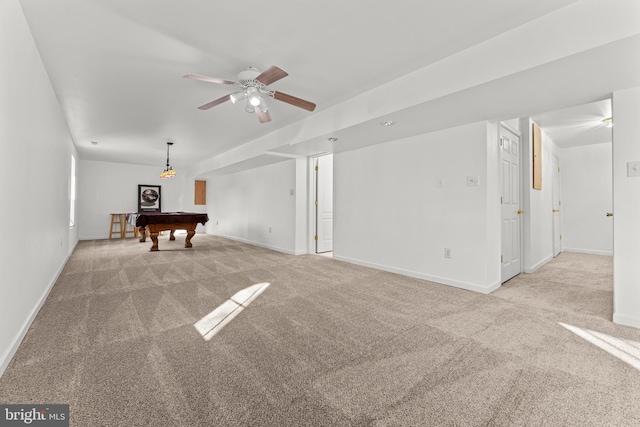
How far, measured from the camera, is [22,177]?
2092 mm

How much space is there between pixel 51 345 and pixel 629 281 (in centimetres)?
457

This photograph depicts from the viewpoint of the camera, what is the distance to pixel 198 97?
3.56m

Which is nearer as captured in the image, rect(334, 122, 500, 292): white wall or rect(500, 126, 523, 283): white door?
rect(334, 122, 500, 292): white wall

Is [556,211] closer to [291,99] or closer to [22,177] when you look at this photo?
[291,99]

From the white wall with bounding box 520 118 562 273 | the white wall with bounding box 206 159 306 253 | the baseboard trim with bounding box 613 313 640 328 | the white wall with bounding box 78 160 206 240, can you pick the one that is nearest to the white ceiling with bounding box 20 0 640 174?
the white wall with bounding box 520 118 562 273

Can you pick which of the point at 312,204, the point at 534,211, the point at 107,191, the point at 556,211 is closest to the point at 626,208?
the point at 534,211

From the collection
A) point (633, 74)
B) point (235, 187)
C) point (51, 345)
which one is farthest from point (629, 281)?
point (235, 187)

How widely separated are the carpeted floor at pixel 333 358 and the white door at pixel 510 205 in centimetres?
55

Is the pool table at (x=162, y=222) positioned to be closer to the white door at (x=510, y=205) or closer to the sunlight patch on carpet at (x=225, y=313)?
the sunlight patch on carpet at (x=225, y=313)

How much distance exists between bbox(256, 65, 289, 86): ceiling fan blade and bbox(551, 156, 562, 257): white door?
576 cm

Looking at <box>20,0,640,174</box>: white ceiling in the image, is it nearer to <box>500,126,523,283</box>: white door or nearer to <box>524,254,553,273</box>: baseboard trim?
<box>500,126,523,283</box>: white door

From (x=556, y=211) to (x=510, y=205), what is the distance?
260 cm

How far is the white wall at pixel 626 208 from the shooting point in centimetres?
234

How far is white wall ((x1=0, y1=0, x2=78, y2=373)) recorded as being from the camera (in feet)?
5.63
